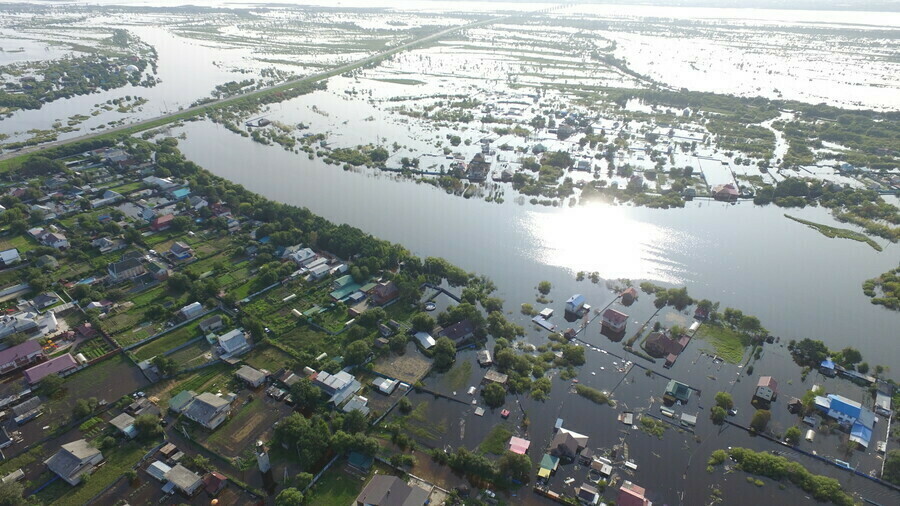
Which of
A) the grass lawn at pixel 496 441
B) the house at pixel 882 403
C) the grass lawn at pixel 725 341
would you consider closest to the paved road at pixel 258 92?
the grass lawn at pixel 496 441

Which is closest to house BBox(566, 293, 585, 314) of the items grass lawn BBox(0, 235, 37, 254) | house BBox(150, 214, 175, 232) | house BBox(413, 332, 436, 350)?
house BBox(413, 332, 436, 350)

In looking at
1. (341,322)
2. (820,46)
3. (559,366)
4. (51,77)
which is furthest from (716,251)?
(820,46)

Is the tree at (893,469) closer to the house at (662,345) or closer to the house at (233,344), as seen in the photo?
the house at (662,345)

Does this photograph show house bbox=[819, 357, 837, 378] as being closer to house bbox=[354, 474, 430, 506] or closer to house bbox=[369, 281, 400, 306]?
house bbox=[354, 474, 430, 506]

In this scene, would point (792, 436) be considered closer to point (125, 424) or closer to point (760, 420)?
point (760, 420)

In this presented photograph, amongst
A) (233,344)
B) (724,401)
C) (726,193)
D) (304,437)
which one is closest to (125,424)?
(233,344)

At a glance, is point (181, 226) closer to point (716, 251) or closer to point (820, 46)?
point (716, 251)
